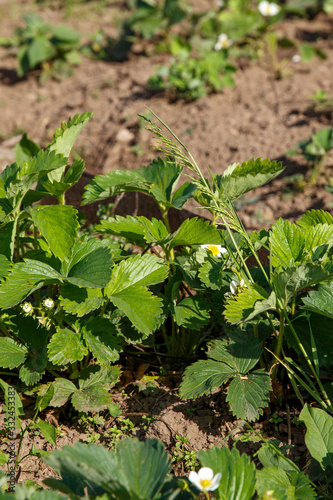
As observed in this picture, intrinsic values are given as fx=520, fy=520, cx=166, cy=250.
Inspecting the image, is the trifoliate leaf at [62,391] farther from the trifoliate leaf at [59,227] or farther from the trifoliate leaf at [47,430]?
the trifoliate leaf at [59,227]

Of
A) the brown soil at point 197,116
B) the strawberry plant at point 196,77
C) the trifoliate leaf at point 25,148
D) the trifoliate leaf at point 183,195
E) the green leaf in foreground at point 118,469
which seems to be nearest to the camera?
the green leaf in foreground at point 118,469

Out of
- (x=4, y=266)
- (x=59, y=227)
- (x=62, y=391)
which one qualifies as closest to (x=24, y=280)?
(x=4, y=266)

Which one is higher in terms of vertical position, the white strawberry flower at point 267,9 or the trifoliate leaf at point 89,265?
the trifoliate leaf at point 89,265

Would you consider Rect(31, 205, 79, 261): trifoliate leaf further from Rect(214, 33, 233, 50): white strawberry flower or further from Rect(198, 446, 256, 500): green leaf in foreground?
Rect(214, 33, 233, 50): white strawberry flower

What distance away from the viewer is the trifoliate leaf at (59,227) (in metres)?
1.56

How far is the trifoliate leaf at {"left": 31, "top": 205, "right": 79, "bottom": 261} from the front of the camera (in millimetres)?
1564

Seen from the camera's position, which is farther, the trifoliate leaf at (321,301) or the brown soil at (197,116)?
the brown soil at (197,116)

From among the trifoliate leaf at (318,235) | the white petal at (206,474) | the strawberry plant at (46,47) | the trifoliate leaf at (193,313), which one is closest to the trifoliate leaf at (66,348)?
the trifoliate leaf at (193,313)

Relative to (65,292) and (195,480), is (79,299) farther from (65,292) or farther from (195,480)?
(195,480)

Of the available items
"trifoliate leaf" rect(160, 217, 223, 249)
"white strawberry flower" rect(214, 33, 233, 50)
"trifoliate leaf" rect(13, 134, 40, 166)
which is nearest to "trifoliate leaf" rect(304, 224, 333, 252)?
"trifoliate leaf" rect(160, 217, 223, 249)

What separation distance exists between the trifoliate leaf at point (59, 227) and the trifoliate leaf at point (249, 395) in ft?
2.07

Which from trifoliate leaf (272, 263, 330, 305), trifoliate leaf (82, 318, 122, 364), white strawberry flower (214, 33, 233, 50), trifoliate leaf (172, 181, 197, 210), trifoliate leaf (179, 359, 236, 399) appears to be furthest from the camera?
white strawberry flower (214, 33, 233, 50)

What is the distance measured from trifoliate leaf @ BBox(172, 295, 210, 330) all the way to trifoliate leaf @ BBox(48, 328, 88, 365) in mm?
315

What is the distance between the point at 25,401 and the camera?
1.83m
